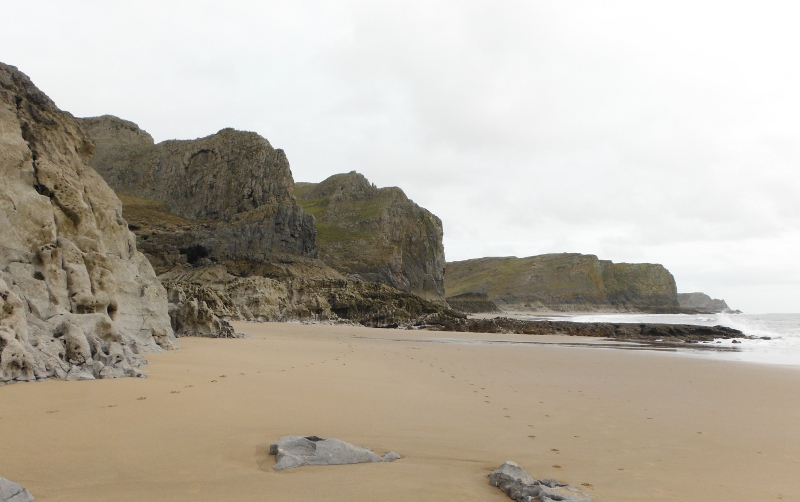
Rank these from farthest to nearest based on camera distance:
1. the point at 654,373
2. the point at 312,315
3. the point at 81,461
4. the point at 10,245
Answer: the point at 312,315 → the point at 654,373 → the point at 10,245 → the point at 81,461

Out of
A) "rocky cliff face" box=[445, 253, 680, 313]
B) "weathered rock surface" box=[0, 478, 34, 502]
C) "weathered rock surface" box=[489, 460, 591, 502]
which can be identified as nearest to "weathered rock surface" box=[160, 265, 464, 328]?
"weathered rock surface" box=[0, 478, 34, 502]

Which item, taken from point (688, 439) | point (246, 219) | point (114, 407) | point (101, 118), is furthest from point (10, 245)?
point (101, 118)

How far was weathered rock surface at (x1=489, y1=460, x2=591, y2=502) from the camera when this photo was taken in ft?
9.94

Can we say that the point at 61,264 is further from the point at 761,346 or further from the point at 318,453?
the point at 761,346

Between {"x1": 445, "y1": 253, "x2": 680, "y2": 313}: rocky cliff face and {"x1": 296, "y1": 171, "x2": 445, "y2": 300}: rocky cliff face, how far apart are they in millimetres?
33362

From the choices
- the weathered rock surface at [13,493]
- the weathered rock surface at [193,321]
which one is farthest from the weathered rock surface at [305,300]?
the weathered rock surface at [13,493]

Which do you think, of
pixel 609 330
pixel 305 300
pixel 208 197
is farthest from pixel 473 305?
pixel 609 330

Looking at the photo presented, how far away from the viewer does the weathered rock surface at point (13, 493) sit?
2527 mm

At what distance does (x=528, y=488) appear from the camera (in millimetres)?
3115

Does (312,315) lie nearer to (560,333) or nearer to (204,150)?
(560,333)

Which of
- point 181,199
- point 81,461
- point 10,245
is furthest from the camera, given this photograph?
point 181,199

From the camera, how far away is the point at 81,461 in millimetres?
3326

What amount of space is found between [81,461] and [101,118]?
9825 cm

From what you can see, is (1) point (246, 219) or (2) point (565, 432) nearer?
(2) point (565, 432)
